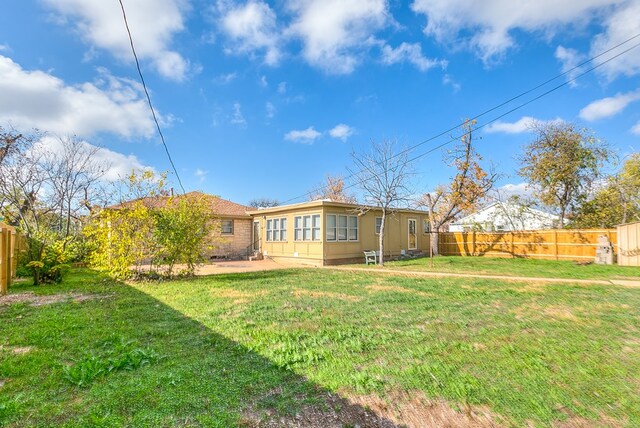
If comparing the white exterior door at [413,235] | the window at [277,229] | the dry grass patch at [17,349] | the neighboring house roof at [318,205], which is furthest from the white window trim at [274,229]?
the dry grass patch at [17,349]

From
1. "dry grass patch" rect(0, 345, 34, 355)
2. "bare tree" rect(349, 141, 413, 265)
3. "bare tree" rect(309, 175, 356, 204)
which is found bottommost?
"dry grass patch" rect(0, 345, 34, 355)

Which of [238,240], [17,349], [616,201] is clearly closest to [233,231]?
[238,240]

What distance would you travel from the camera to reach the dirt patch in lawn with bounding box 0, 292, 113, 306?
22.1ft

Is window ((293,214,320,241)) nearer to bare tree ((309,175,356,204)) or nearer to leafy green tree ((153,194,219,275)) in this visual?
leafy green tree ((153,194,219,275))

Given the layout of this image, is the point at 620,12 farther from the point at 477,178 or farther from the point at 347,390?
the point at 347,390

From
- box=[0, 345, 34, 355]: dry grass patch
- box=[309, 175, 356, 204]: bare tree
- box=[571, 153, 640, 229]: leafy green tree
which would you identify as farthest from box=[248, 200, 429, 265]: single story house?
box=[309, 175, 356, 204]: bare tree

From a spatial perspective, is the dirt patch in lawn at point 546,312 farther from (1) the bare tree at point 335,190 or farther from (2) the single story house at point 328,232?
(1) the bare tree at point 335,190

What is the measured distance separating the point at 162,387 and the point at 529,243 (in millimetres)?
19345

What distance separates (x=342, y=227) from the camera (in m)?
15.6

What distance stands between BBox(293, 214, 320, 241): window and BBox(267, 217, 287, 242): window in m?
1.07

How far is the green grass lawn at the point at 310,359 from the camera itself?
8.18 ft

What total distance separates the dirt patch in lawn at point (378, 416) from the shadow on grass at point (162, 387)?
12 millimetres

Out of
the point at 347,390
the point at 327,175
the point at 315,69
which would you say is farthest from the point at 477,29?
the point at 327,175

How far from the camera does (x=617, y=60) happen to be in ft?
36.2
